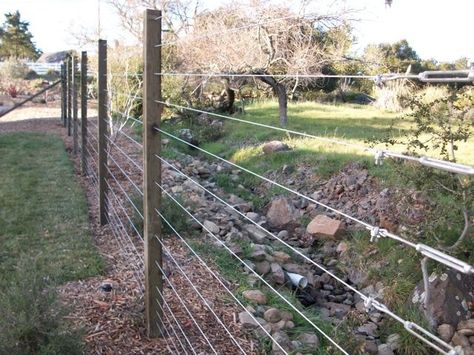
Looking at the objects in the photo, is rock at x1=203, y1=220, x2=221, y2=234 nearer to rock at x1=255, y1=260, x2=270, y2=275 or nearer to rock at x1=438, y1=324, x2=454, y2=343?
rock at x1=255, y1=260, x2=270, y2=275

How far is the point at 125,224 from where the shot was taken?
5695 mm

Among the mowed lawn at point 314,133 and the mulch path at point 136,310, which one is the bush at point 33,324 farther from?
the mowed lawn at point 314,133

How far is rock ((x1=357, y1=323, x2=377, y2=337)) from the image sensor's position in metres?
Result: 4.98

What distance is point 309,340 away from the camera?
3.93m

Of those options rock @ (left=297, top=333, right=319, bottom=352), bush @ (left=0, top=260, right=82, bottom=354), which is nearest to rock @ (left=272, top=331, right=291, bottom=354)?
rock @ (left=297, top=333, right=319, bottom=352)

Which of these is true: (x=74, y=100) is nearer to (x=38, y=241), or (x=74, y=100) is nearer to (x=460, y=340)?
(x=38, y=241)

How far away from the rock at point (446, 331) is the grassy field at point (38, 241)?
10.1 feet

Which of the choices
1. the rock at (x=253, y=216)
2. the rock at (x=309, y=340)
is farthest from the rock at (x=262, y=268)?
the rock at (x=253, y=216)

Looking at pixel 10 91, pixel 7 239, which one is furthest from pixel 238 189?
pixel 10 91

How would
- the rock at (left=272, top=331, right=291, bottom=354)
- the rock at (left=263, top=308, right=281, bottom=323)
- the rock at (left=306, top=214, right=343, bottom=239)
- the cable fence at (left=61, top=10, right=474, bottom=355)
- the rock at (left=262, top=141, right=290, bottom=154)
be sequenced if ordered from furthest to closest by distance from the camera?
the rock at (left=262, top=141, right=290, bottom=154), the rock at (left=306, top=214, right=343, bottom=239), the rock at (left=263, top=308, right=281, bottom=323), the rock at (left=272, top=331, right=291, bottom=354), the cable fence at (left=61, top=10, right=474, bottom=355)

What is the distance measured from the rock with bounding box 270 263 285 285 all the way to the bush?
261 cm

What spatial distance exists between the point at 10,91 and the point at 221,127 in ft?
35.8

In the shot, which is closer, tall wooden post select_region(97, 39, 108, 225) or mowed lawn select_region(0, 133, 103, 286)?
mowed lawn select_region(0, 133, 103, 286)

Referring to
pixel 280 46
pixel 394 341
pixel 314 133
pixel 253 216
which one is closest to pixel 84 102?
pixel 253 216
